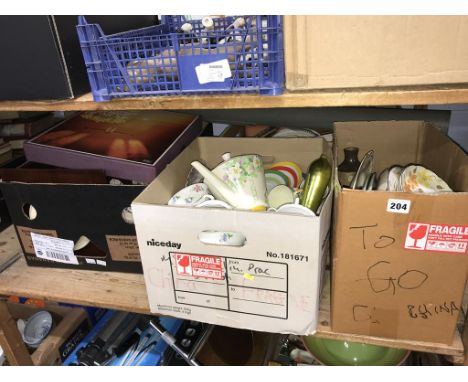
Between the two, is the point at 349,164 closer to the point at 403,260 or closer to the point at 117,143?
the point at 403,260

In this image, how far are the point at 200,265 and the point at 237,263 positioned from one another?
0.08 metres

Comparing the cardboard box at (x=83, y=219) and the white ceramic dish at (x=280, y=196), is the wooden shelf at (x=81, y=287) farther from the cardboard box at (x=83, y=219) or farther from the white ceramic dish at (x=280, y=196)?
the white ceramic dish at (x=280, y=196)

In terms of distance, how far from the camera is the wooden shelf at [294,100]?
0.64 m

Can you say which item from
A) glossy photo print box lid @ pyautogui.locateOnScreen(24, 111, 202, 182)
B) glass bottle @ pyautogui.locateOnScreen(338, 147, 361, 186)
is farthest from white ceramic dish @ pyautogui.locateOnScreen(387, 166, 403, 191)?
glossy photo print box lid @ pyautogui.locateOnScreen(24, 111, 202, 182)

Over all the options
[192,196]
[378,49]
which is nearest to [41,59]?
[192,196]

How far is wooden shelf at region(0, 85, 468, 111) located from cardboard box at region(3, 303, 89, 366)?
35.4 inches

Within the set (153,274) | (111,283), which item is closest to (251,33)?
(153,274)

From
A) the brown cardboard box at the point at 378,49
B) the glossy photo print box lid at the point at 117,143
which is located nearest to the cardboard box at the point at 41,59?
the glossy photo print box lid at the point at 117,143

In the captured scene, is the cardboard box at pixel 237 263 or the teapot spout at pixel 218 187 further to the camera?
the teapot spout at pixel 218 187

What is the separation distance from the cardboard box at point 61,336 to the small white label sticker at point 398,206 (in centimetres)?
122

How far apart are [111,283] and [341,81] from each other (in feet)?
2.54

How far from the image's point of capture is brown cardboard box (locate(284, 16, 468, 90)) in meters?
0.60

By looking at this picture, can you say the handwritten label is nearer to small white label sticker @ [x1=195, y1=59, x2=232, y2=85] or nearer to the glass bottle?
the glass bottle

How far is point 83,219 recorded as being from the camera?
3.28 feet
